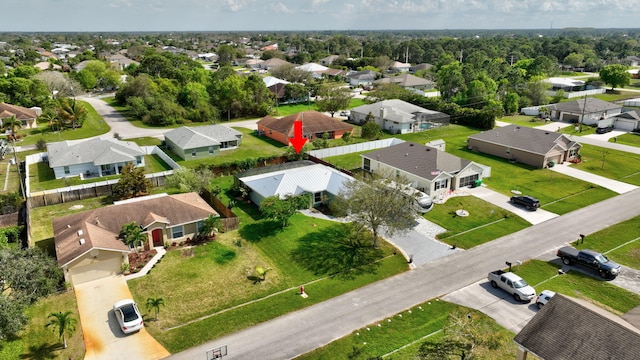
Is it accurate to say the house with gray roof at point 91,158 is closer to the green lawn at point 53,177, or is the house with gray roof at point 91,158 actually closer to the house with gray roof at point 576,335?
the green lawn at point 53,177

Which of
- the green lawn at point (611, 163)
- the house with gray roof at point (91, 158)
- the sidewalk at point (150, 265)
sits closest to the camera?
the sidewalk at point (150, 265)

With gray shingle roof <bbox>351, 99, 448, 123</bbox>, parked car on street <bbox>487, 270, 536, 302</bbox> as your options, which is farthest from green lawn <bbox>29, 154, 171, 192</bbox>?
parked car on street <bbox>487, 270, 536, 302</bbox>

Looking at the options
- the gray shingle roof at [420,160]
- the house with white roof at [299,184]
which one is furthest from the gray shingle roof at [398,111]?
the house with white roof at [299,184]

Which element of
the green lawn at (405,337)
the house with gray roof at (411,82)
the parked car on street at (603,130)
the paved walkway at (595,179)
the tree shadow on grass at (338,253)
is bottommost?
the green lawn at (405,337)

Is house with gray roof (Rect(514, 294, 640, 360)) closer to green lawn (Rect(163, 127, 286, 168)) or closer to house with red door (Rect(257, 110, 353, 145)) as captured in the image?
green lawn (Rect(163, 127, 286, 168))

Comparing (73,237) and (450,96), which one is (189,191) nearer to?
(73,237)

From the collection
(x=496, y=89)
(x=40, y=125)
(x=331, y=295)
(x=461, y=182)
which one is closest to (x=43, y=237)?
(x=331, y=295)
